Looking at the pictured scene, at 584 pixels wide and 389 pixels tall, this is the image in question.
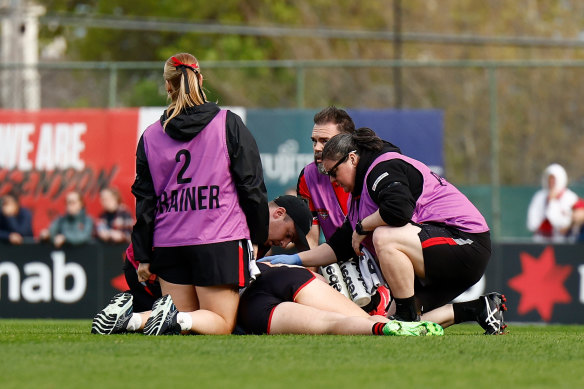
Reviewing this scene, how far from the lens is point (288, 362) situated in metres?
5.42

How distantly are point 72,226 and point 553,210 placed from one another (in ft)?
19.7

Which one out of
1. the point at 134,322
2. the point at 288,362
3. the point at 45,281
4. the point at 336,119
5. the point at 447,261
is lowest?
the point at 45,281

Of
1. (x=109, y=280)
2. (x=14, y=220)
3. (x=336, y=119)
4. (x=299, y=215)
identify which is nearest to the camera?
(x=299, y=215)

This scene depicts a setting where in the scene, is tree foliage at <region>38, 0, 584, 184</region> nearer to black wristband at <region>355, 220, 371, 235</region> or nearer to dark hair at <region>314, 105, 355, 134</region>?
dark hair at <region>314, 105, 355, 134</region>

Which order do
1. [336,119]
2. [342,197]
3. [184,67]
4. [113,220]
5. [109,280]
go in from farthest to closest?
[113,220] → [109,280] → [342,197] → [336,119] → [184,67]

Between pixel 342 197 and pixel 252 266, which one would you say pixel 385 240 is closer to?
pixel 252 266

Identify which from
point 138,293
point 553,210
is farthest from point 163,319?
point 553,210

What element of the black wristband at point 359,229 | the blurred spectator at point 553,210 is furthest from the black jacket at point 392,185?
the blurred spectator at point 553,210

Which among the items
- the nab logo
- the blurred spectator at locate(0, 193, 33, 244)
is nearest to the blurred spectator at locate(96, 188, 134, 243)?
the nab logo

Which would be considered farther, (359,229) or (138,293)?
(138,293)

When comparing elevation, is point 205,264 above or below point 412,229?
below

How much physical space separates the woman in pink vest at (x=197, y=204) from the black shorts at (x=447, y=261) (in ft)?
3.54

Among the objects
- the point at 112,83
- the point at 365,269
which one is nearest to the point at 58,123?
the point at 112,83

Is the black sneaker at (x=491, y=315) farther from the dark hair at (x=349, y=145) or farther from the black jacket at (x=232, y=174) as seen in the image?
the black jacket at (x=232, y=174)
